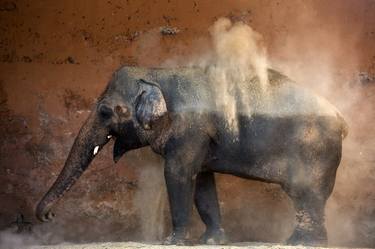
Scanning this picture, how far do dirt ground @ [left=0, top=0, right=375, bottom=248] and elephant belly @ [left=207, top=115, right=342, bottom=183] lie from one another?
1028mm

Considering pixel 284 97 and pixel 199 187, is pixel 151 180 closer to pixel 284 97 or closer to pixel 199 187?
pixel 199 187

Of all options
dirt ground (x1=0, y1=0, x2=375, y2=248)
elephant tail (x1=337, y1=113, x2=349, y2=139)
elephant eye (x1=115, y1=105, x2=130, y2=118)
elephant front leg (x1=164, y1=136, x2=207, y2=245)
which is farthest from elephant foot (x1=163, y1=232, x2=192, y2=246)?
elephant tail (x1=337, y1=113, x2=349, y2=139)

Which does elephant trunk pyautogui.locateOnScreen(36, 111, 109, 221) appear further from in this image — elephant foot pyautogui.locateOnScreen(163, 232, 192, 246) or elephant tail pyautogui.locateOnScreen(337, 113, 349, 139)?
elephant tail pyautogui.locateOnScreen(337, 113, 349, 139)

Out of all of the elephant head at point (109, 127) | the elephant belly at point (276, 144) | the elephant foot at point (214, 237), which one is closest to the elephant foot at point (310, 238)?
the elephant belly at point (276, 144)

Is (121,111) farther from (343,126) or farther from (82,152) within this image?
(343,126)

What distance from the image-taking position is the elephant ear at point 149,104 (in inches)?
362

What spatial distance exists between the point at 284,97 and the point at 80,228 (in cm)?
220

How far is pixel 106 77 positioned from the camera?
10.4 meters

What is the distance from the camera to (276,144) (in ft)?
30.4

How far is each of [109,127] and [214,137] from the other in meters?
0.79

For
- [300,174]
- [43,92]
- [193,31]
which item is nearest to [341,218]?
[300,174]

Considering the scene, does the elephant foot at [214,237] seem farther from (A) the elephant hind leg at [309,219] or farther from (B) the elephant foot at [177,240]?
(A) the elephant hind leg at [309,219]

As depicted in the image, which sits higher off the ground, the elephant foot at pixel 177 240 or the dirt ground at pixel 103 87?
the dirt ground at pixel 103 87

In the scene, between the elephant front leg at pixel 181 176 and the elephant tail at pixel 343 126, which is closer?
the elephant front leg at pixel 181 176
